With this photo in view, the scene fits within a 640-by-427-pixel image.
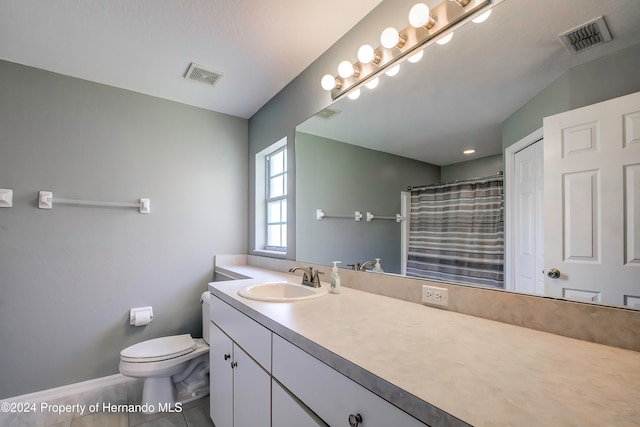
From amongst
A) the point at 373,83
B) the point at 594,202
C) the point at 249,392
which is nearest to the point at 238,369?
the point at 249,392

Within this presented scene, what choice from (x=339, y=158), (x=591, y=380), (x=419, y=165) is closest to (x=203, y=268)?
(x=339, y=158)

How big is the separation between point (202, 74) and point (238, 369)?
78.1 inches

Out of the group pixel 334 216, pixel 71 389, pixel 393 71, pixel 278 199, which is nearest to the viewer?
pixel 393 71

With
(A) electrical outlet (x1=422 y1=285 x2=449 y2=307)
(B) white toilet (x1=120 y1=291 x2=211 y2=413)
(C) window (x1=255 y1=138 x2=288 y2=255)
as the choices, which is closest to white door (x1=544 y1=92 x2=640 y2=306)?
(A) electrical outlet (x1=422 y1=285 x2=449 y2=307)

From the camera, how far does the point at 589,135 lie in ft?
2.70

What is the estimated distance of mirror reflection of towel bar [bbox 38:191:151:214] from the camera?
1.97m

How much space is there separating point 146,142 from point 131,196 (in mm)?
467

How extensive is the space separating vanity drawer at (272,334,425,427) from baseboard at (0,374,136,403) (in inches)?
74.1

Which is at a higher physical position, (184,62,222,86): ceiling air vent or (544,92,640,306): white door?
(184,62,222,86): ceiling air vent

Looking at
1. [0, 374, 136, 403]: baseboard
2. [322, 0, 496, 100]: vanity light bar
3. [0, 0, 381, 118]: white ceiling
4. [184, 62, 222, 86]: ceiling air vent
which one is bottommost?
[0, 374, 136, 403]: baseboard

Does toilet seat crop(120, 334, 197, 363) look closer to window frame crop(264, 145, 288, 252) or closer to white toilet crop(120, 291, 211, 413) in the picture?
white toilet crop(120, 291, 211, 413)

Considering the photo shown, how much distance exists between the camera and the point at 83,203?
6.87 ft

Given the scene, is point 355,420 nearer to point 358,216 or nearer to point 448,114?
point 358,216

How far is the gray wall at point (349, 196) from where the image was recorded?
4.75ft
